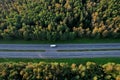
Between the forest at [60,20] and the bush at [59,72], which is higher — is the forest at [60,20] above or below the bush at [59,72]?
above

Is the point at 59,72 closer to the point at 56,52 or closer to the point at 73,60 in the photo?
the point at 73,60

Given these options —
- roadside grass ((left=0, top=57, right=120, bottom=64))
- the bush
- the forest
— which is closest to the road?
roadside grass ((left=0, top=57, right=120, bottom=64))

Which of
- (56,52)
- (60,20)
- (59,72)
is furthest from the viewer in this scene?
(60,20)

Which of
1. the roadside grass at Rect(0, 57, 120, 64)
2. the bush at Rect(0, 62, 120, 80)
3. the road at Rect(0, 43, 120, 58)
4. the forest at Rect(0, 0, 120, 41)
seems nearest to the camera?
the bush at Rect(0, 62, 120, 80)

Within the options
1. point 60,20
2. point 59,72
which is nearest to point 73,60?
point 59,72

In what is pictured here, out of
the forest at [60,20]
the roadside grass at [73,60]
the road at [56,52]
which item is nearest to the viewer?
the roadside grass at [73,60]

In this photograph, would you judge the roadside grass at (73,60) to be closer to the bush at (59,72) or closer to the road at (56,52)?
the road at (56,52)

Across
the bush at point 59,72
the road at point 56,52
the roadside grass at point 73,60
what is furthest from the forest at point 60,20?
the bush at point 59,72

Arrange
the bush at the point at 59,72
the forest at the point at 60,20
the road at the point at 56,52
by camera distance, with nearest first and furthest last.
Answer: the bush at the point at 59,72 → the road at the point at 56,52 → the forest at the point at 60,20

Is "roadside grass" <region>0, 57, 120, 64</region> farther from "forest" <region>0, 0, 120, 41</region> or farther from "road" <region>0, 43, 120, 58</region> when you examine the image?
"forest" <region>0, 0, 120, 41</region>

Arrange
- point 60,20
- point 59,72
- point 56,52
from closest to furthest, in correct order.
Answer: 1. point 59,72
2. point 56,52
3. point 60,20
